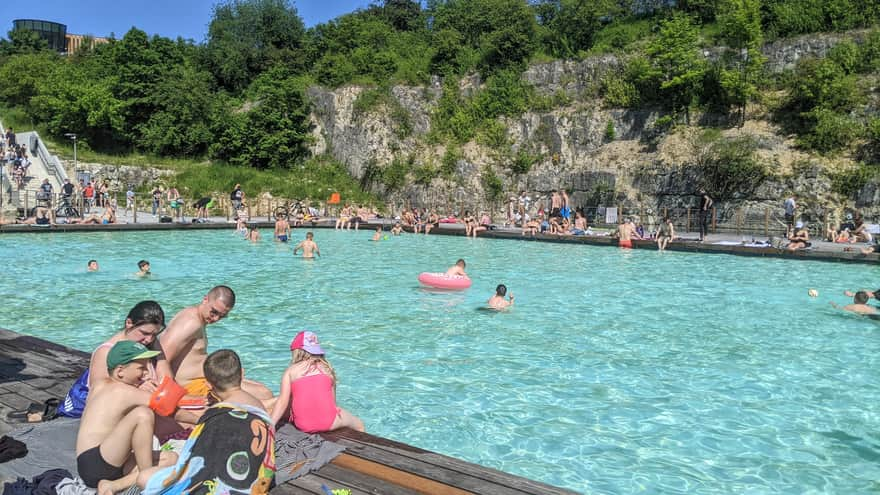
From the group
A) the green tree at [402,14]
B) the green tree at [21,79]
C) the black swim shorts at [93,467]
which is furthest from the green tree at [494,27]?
the black swim shorts at [93,467]

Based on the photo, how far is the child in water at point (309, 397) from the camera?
4.57 m

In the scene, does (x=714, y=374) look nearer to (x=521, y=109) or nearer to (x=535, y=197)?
(x=535, y=197)

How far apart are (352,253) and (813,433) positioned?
49.3 feet

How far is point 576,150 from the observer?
33.2 metres

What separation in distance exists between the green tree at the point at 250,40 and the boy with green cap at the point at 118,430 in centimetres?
4336

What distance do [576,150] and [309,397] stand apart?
99.5ft

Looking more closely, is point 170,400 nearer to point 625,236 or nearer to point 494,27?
point 625,236

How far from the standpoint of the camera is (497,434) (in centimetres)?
582

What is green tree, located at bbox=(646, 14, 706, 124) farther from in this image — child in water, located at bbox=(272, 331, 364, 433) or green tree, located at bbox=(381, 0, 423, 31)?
child in water, located at bbox=(272, 331, 364, 433)

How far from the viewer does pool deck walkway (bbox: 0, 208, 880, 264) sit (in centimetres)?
1784

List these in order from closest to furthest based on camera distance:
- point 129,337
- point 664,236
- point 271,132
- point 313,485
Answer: point 313,485 → point 129,337 → point 664,236 → point 271,132

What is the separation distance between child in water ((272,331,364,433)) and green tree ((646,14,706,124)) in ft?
96.1

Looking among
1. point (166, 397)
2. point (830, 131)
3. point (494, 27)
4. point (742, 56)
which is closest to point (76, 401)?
point (166, 397)

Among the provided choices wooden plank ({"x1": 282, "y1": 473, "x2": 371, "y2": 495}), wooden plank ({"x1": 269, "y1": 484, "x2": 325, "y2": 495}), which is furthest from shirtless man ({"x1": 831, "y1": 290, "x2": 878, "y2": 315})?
wooden plank ({"x1": 269, "y1": 484, "x2": 325, "y2": 495})
